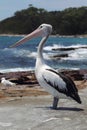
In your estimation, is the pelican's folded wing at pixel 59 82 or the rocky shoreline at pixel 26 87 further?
the rocky shoreline at pixel 26 87

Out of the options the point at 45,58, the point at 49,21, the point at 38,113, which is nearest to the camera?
the point at 38,113

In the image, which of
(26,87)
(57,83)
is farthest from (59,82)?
(26,87)

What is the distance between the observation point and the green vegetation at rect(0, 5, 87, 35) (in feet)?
488

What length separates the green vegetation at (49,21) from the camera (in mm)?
148688

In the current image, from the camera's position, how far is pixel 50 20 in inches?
6019

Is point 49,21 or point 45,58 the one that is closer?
point 45,58

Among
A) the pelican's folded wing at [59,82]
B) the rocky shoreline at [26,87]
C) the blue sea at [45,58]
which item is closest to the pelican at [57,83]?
the pelican's folded wing at [59,82]

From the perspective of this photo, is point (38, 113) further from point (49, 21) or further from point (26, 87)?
point (49, 21)

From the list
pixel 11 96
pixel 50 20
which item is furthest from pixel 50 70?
pixel 50 20

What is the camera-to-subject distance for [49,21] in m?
151

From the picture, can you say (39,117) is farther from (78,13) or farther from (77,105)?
(78,13)

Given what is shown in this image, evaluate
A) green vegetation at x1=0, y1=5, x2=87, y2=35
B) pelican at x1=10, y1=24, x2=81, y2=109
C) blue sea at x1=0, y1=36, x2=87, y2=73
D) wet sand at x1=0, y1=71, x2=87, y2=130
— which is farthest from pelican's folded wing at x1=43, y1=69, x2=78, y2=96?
green vegetation at x1=0, y1=5, x2=87, y2=35

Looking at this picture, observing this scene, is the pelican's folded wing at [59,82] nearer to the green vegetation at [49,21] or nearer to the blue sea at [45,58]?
the blue sea at [45,58]

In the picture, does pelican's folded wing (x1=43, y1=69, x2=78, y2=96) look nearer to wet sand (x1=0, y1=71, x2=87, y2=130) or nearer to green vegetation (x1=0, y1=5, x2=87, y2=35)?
wet sand (x1=0, y1=71, x2=87, y2=130)
